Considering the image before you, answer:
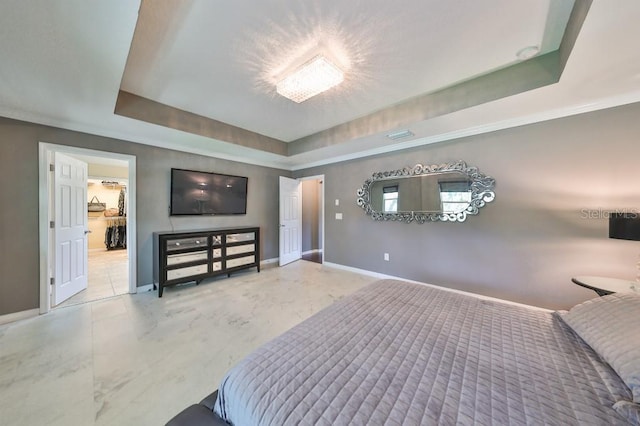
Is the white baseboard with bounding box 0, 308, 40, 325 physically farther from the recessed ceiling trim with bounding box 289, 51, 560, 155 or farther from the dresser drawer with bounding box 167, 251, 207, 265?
the recessed ceiling trim with bounding box 289, 51, 560, 155

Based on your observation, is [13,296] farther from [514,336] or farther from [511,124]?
[511,124]

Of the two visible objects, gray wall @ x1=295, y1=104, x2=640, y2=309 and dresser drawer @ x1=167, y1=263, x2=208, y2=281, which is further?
dresser drawer @ x1=167, y1=263, x2=208, y2=281

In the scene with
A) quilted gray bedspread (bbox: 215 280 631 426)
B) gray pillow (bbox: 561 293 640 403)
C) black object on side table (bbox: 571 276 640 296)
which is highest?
gray pillow (bbox: 561 293 640 403)

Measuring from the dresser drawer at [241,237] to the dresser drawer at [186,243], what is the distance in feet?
1.40

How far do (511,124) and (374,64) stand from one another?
199 cm

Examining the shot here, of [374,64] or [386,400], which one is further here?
[374,64]

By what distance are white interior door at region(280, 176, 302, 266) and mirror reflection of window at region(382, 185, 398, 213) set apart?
217 centimetres

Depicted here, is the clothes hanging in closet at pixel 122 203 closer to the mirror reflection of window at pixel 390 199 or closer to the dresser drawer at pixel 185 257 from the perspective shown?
the dresser drawer at pixel 185 257

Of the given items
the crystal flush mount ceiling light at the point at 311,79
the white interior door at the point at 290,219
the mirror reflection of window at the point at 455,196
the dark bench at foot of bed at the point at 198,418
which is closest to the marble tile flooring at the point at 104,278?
the white interior door at the point at 290,219

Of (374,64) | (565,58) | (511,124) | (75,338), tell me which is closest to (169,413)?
(75,338)

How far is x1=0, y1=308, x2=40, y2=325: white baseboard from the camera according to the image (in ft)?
7.90

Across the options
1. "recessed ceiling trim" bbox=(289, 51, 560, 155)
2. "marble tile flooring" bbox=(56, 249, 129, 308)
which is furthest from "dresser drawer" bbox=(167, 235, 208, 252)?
"recessed ceiling trim" bbox=(289, 51, 560, 155)

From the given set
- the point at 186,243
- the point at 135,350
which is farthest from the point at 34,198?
the point at 135,350

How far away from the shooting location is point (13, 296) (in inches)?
97.5
